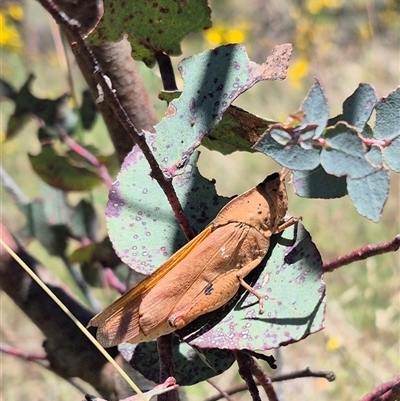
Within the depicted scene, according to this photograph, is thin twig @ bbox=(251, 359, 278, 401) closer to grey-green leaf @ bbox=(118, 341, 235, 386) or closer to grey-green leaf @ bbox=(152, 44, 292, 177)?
grey-green leaf @ bbox=(118, 341, 235, 386)

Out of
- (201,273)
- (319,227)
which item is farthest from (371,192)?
(319,227)

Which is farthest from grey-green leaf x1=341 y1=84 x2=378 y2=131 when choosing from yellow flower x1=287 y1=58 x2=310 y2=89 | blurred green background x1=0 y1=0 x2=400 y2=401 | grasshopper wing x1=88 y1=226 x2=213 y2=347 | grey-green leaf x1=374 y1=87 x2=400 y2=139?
yellow flower x1=287 y1=58 x2=310 y2=89

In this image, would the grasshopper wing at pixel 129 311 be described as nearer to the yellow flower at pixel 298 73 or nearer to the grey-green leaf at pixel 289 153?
the grey-green leaf at pixel 289 153

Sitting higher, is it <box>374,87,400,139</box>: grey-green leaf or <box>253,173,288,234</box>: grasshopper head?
<box>374,87,400,139</box>: grey-green leaf

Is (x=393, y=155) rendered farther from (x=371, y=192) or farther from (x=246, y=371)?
(x=246, y=371)

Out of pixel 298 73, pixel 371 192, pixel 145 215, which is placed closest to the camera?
pixel 371 192

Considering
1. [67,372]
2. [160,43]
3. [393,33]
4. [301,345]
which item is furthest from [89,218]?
[393,33]

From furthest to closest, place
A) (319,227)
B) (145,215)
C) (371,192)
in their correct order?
(319,227) < (145,215) < (371,192)

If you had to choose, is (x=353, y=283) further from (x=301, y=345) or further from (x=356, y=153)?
(x=356, y=153)
